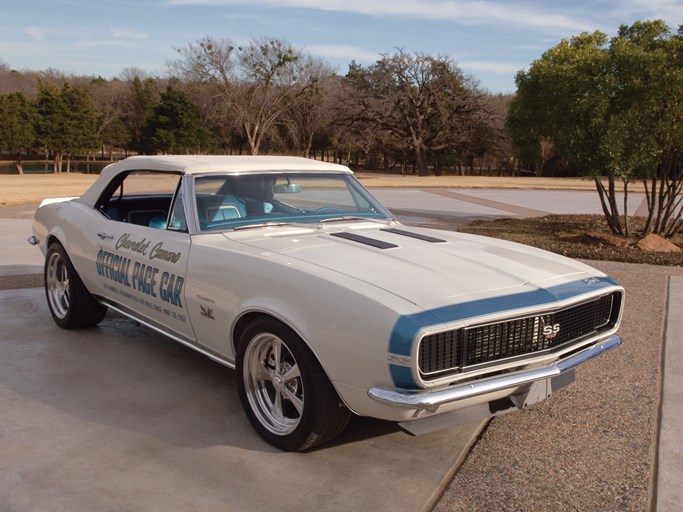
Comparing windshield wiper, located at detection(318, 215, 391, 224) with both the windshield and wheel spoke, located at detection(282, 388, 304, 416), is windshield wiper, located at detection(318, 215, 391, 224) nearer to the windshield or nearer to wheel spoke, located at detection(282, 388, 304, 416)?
the windshield

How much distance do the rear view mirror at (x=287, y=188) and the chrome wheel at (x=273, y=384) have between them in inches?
55.9

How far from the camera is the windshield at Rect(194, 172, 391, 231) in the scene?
4.15 metres

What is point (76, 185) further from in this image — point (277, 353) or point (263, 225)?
point (277, 353)

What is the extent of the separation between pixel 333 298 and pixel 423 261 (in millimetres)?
698

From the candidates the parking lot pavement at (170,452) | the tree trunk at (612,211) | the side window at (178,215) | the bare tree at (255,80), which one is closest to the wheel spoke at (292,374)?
the parking lot pavement at (170,452)

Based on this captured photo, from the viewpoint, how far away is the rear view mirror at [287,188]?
4.49m

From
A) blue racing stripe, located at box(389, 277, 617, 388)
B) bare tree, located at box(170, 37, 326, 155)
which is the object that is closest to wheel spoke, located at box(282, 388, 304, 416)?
blue racing stripe, located at box(389, 277, 617, 388)

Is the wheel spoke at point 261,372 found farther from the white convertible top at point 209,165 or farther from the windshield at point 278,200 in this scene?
the white convertible top at point 209,165

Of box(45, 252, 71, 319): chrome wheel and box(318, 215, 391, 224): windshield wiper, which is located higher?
box(318, 215, 391, 224): windshield wiper

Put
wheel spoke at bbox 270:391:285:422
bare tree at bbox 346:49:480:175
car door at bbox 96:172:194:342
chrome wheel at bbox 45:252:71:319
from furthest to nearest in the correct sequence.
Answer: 1. bare tree at bbox 346:49:480:175
2. chrome wheel at bbox 45:252:71:319
3. car door at bbox 96:172:194:342
4. wheel spoke at bbox 270:391:285:422

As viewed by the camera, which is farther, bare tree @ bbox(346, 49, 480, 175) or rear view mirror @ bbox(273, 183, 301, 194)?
bare tree @ bbox(346, 49, 480, 175)

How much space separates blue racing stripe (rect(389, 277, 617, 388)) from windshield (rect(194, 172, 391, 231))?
5.68ft

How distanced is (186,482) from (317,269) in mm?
1185

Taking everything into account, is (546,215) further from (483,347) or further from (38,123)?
(38,123)
